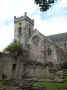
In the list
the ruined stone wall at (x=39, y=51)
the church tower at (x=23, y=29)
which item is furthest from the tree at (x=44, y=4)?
the church tower at (x=23, y=29)

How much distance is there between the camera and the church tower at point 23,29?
179 feet

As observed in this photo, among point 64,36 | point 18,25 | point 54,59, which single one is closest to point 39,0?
point 54,59

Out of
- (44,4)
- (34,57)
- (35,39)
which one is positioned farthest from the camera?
(35,39)

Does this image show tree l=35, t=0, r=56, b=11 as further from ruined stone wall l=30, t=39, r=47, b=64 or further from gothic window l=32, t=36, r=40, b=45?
gothic window l=32, t=36, r=40, b=45

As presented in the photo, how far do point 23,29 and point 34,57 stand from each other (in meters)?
13.8

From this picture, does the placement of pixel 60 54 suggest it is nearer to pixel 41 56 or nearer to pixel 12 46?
pixel 41 56

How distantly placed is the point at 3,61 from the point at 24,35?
35.8 m

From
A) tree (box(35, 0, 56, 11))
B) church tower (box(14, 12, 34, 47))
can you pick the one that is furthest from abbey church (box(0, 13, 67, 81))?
tree (box(35, 0, 56, 11))

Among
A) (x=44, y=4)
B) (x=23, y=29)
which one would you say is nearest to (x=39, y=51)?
(x=23, y=29)

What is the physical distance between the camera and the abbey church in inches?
791

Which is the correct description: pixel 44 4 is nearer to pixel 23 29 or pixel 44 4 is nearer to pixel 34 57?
pixel 34 57

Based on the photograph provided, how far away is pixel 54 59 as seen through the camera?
44906 mm

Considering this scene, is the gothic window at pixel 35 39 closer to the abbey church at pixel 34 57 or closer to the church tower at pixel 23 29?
the abbey church at pixel 34 57

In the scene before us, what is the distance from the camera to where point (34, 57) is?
46938mm
